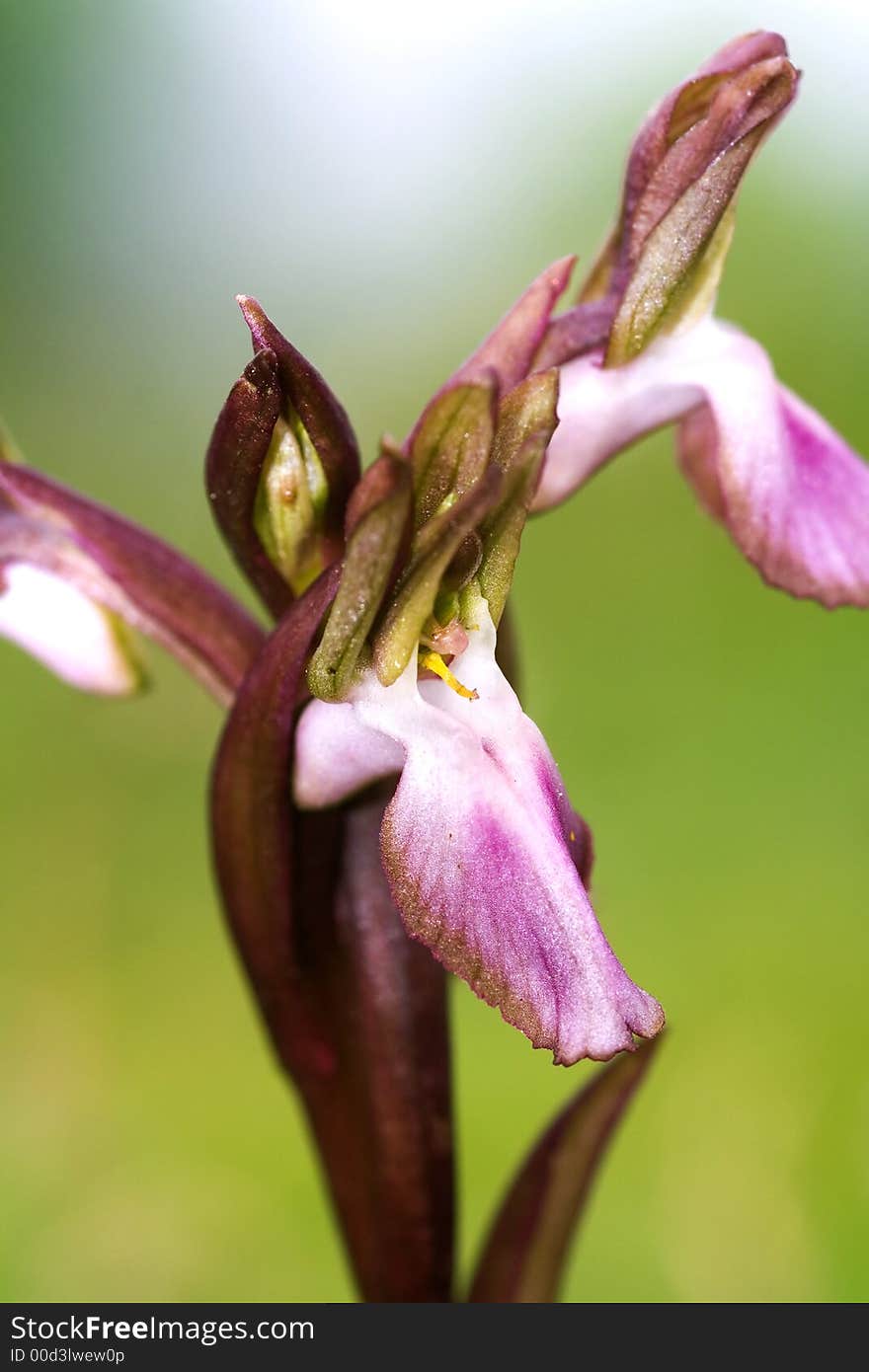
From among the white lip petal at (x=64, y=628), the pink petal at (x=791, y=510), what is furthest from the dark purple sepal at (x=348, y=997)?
the pink petal at (x=791, y=510)

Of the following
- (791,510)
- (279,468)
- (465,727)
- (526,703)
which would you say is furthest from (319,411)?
(526,703)

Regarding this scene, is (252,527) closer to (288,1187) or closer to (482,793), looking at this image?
(482,793)

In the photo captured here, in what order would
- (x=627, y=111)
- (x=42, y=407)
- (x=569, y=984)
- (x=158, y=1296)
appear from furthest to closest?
(x=627, y=111) → (x=42, y=407) → (x=158, y=1296) → (x=569, y=984)

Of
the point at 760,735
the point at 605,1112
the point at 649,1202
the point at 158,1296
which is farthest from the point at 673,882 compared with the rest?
the point at 605,1112

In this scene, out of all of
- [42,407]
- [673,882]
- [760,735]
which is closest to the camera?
[673,882]

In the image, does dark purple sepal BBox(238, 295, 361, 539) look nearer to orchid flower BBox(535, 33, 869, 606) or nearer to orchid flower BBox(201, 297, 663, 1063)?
orchid flower BBox(201, 297, 663, 1063)

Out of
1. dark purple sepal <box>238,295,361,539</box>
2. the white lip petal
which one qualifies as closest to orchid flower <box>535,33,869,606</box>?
dark purple sepal <box>238,295,361,539</box>

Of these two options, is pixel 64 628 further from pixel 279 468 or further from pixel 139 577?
pixel 279 468
